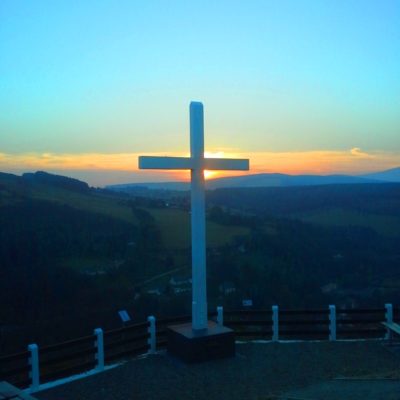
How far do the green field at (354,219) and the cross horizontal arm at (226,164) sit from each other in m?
36.8

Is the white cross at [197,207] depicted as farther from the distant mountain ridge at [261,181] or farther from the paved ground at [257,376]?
the distant mountain ridge at [261,181]

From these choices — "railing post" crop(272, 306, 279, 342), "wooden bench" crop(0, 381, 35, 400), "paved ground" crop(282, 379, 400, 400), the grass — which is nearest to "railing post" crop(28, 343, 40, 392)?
"wooden bench" crop(0, 381, 35, 400)

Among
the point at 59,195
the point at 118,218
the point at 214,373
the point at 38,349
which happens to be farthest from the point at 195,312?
the point at 59,195

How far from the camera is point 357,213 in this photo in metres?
47.8

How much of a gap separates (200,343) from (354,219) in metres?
40.7

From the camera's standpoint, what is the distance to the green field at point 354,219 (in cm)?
4400

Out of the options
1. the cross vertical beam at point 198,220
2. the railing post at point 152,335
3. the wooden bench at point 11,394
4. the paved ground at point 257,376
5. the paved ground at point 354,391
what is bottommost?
the paved ground at point 257,376

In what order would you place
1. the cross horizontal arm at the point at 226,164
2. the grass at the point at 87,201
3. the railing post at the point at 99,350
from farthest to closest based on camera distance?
1. the grass at the point at 87,201
2. the cross horizontal arm at the point at 226,164
3. the railing post at the point at 99,350

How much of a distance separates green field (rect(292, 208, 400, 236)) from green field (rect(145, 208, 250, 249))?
10618 millimetres

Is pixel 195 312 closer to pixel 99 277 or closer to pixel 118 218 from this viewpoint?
pixel 99 277

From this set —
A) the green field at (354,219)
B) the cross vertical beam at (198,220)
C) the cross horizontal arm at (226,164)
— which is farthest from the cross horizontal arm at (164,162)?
the green field at (354,219)

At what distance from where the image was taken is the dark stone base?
847 centimetres

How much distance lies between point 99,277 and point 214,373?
24696mm

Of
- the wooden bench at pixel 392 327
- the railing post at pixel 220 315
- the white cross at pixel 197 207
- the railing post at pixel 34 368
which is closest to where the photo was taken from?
the railing post at pixel 34 368
